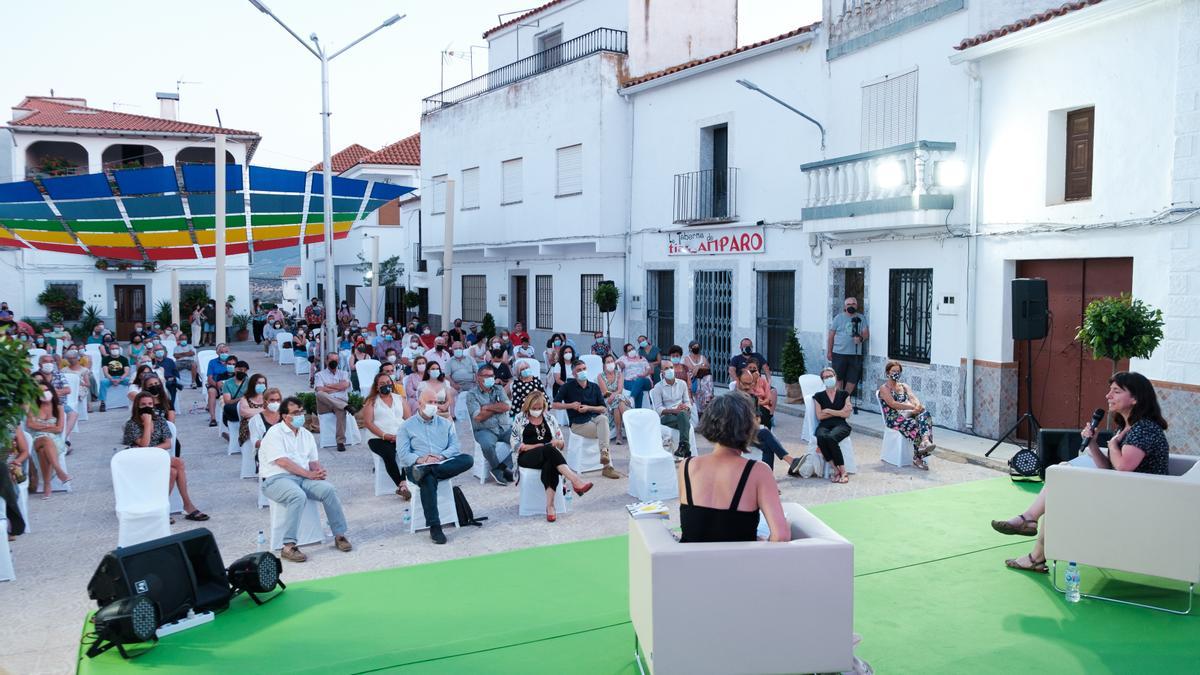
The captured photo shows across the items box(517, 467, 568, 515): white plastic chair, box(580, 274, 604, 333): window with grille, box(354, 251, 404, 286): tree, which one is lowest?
box(517, 467, 568, 515): white plastic chair

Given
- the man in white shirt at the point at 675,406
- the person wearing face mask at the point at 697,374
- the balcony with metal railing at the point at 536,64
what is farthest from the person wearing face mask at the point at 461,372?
the balcony with metal railing at the point at 536,64

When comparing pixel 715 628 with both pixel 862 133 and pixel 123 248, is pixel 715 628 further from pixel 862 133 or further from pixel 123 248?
pixel 123 248

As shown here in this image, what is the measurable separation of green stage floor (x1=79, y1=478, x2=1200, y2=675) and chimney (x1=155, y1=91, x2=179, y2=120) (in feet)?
121

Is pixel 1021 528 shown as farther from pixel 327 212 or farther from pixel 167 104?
pixel 167 104

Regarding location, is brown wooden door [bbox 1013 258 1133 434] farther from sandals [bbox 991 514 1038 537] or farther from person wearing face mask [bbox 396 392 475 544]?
person wearing face mask [bbox 396 392 475 544]

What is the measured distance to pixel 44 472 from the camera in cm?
983

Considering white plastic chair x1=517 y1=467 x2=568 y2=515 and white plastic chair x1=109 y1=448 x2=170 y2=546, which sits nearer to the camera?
white plastic chair x1=109 y1=448 x2=170 y2=546

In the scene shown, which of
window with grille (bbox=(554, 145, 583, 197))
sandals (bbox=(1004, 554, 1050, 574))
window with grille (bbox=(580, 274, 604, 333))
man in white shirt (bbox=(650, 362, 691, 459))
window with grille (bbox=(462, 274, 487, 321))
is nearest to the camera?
sandals (bbox=(1004, 554, 1050, 574))

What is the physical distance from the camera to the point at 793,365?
15.9m

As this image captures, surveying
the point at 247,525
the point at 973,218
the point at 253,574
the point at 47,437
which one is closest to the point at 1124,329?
the point at 973,218

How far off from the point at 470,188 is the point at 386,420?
16575 millimetres

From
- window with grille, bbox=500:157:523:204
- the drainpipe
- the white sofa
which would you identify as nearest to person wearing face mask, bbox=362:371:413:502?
the white sofa

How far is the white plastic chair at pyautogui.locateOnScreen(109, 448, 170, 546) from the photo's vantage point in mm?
7434

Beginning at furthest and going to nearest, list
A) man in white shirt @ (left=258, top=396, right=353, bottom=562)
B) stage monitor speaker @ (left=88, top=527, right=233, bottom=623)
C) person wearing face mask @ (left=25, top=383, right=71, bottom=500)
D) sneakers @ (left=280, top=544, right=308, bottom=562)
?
person wearing face mask @ (left=25, top=383, right=71, bottom=500) → man in white shirt @ (left=258, top=396, right=353, bottom=562) → sneakers @ (left=280, top=544, right=308, bottom=562) → stage monitor speaker @ (left=88, top=527, right=233, bottom=623)
